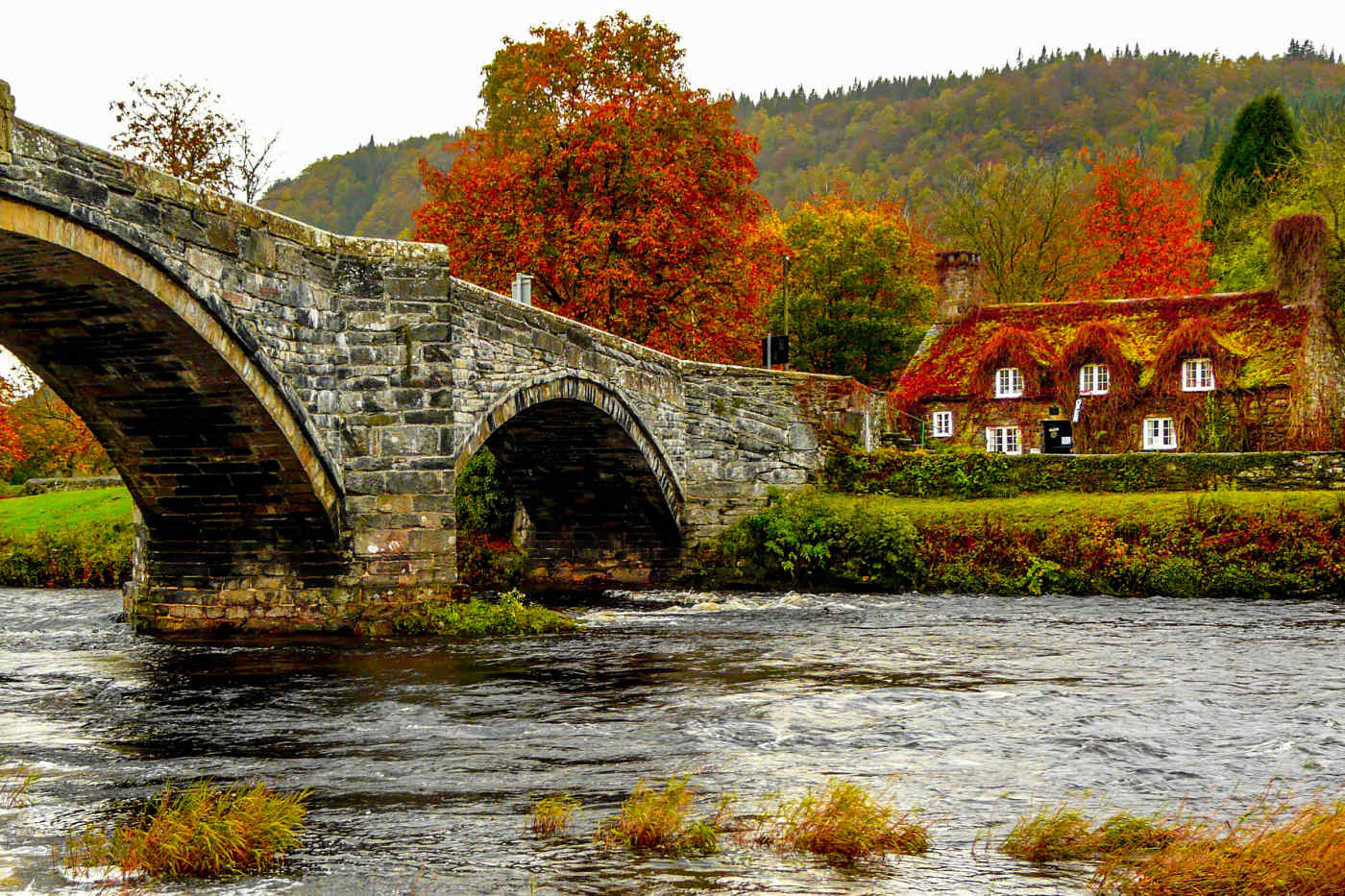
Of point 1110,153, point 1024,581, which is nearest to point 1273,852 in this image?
point 1024,581

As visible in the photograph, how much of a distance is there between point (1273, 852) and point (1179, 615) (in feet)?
41.4

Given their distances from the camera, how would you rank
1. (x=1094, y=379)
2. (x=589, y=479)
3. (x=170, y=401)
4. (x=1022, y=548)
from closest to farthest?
(x=170, y=401) → (x=1022, y=548) → (x=589, y=479) → (x=1094, y=379)

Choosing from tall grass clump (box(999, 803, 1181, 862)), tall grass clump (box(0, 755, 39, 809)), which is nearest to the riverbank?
tall grass clump (box(999, 803, 1181, 862))

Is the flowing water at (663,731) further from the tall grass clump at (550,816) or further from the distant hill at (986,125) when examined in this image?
the distant hill at (986,125)

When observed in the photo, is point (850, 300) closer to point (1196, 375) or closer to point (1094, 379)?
point (1094, 379)

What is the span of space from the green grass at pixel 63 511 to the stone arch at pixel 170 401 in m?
12.5

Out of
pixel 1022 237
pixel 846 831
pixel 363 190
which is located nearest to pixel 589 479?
pixel 846 831

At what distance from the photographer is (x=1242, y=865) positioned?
20.4ft

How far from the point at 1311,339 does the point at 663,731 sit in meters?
28.6

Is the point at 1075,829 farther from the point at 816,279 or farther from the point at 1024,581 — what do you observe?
the point at 816,279

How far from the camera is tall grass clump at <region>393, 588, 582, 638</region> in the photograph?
16.2 m

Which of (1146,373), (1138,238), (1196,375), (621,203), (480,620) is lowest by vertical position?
(480,620)

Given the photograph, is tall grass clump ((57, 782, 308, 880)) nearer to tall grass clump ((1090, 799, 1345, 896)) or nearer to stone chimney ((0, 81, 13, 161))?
tall grass clump ((1090, 799, 1345, 896))

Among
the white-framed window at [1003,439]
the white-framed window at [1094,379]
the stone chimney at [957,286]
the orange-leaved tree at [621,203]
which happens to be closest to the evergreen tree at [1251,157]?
the stone chimney at [957,286]
